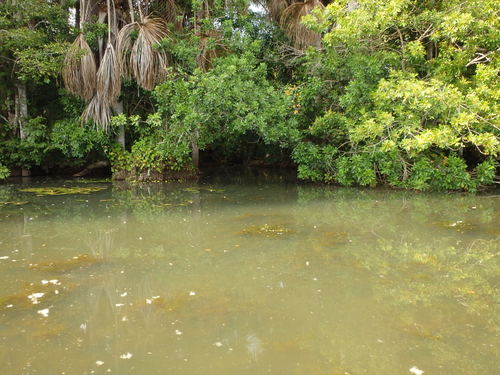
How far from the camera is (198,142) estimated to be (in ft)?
37.3

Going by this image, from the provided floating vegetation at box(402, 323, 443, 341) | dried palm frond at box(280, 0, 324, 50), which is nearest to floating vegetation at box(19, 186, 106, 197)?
dried palm frond at box(280, 0, 324, 50)

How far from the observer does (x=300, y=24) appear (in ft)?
38.6

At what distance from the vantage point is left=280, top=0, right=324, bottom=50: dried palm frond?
38.8 feet

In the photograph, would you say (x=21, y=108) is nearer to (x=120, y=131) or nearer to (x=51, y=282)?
(x=120, y=131)

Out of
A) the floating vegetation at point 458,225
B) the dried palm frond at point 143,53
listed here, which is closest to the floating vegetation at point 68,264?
the floating vegetation at point 458,225

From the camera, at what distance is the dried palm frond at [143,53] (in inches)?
428

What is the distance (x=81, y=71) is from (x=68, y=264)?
24.8 ft

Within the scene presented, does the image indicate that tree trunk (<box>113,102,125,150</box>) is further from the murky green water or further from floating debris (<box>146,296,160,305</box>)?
floating debris (<box>146,296,160,305</box>)

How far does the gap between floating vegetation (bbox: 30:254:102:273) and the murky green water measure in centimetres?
2

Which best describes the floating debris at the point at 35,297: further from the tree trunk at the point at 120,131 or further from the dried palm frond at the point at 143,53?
the tree trunk at the point at 120,131

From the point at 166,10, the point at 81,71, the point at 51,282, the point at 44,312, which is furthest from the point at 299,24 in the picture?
the point at 44,312

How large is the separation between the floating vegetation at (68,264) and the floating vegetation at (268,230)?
2063 mm

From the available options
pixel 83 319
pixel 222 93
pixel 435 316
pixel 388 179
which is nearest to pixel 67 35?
pixel 222 93

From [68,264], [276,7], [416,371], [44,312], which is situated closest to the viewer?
[416,371]
